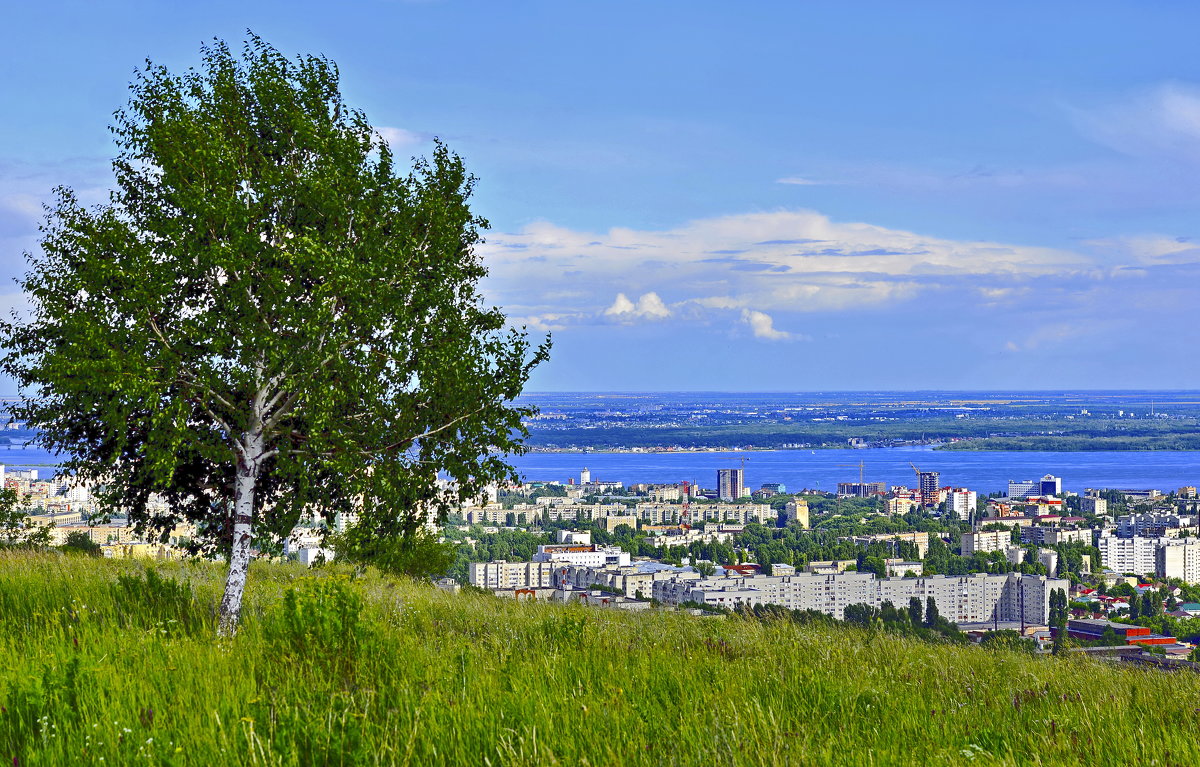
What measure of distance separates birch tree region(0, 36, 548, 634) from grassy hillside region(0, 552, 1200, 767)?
2141 mm

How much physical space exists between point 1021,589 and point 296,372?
141 ft

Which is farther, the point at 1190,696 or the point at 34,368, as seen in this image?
the point at 34,368

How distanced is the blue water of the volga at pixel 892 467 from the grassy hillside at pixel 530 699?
121m

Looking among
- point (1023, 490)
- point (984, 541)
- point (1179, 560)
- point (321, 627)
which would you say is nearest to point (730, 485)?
point (1023, 490)

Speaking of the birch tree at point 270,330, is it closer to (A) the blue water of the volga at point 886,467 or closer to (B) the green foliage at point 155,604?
(B) the green foliage at point 155,604

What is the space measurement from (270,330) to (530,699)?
207 inches

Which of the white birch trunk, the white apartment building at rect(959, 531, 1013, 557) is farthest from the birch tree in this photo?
the white apartment building at rect(959, 531, 1013, 557)

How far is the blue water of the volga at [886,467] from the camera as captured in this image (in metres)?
132

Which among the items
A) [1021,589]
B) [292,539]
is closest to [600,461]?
[1021,589]

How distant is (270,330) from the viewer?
7.98m

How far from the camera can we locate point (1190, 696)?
5.14 m

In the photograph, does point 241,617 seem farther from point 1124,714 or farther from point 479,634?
point 1124,714

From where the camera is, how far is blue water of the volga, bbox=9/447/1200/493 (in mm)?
131750

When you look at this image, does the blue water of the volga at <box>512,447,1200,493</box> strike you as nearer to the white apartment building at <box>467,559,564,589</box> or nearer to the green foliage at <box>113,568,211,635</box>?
the white apartment building at <box>467,559,564,589</box>
